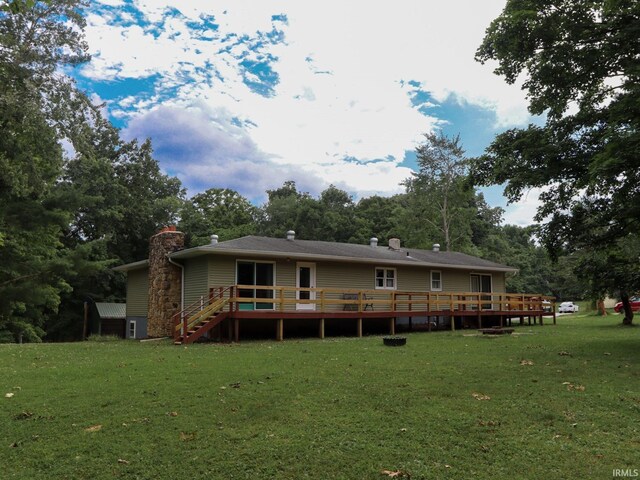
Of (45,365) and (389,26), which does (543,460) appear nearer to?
(45,365)

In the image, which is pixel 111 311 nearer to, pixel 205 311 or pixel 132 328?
pixel 132 328

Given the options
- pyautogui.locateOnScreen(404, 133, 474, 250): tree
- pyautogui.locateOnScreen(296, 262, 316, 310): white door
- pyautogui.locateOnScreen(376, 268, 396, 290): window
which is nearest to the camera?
pyautogui.locateOnScreen(296, 262, 316, 310): white door

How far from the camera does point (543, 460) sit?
173 inches

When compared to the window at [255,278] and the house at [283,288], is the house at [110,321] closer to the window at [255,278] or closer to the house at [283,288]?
the house at [283,288]

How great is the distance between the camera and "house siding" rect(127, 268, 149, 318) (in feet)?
72.3

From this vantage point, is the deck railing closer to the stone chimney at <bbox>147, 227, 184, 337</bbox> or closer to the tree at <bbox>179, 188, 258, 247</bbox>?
the stone chimney at <bbox>147, 227, 184, 337</bbox>

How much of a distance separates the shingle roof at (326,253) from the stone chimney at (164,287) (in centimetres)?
89

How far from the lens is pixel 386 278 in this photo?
70.7 ft

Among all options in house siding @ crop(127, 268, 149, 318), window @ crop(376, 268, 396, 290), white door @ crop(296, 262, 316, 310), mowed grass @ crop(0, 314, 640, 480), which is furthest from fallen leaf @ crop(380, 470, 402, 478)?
house siding @ crop(127, 268, 149, 318)

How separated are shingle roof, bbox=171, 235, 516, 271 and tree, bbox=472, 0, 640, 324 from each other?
7634 mm

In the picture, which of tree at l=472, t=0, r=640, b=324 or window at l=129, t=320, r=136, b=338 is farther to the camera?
window at l=129, t=320, r=136, b=338

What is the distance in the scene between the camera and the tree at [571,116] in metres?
9.96

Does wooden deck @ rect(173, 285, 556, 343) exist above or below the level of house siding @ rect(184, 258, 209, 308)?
below

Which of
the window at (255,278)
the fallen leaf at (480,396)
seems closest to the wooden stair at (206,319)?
the window at (255,278)
